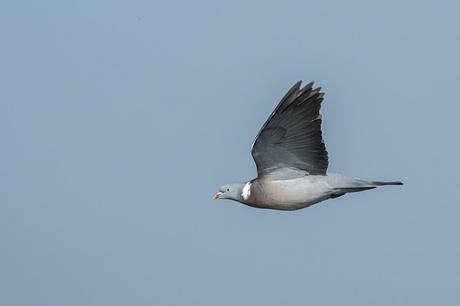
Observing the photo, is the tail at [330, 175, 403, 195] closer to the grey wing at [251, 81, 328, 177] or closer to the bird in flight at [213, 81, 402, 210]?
the bird in flight at [213, 81, 402, 210]

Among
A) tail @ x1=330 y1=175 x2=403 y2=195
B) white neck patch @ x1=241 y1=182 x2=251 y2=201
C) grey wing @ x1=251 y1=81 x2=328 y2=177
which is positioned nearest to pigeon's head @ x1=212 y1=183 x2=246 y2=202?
white neck patch @ x1=241 y1=182 x2=251 y2=201

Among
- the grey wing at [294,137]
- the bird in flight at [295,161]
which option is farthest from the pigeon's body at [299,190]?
the grey wing at [294,137]

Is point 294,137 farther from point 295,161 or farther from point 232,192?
point 232,192

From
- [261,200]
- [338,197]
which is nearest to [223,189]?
[261,200]

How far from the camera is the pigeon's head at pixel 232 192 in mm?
18125

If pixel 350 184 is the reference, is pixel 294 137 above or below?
above

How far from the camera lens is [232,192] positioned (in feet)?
59.8

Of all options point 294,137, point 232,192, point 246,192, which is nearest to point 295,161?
point 294,137

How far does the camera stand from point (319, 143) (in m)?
17.2

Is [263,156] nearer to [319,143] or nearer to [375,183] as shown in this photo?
[319,143]

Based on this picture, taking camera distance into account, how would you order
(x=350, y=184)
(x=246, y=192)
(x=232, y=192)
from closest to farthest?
(x=350, y=184)
(x=246, y=192)
(x=232, y=192)

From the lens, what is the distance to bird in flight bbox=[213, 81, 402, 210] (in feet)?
54.6

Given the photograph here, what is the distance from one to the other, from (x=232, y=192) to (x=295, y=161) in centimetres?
152

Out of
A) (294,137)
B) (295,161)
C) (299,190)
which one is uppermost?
(294,137)
